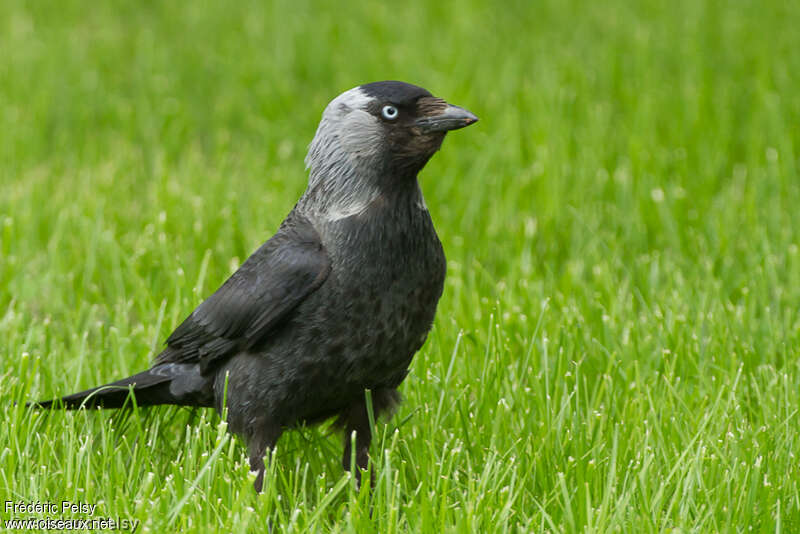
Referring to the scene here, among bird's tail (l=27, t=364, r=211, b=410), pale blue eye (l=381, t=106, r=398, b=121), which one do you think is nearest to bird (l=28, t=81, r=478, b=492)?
pale blue eye (l=381, t=106, r=398, b=121)

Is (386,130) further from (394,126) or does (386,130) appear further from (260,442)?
(260,442)

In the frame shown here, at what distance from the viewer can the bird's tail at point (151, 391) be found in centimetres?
376

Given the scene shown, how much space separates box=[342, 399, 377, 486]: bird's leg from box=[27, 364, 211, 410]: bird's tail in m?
0.54

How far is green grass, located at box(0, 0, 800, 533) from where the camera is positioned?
11.0ft

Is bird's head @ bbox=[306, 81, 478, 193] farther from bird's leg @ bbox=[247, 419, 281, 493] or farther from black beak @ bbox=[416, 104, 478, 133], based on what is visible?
bird's leg @ bbox=[247, 419, 281, 493]

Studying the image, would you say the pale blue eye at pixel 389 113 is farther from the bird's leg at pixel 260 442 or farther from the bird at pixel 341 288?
the bird's leg at pixel 260 442

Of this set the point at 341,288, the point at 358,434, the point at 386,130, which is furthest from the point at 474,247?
the point at 341,288

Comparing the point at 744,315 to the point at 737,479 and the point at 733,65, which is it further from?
the point at 733,65

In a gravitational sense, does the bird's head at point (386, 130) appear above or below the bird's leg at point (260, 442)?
above

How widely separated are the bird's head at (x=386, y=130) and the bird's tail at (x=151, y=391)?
93 cm

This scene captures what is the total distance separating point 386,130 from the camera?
11.3 ft

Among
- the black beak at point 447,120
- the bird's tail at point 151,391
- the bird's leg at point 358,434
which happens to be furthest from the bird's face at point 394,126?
the bird's tail at point 151,391

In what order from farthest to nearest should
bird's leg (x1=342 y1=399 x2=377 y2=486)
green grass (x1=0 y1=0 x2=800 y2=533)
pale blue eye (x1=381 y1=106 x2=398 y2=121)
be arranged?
1. bird's leg (x1=342 y1=399 x2=377 y2=486)
2. pale blue eye (x1=381 y1=106 x2=398 y2=121)
3. green grass (x1=0 y1=0 x2=800 y2=533)

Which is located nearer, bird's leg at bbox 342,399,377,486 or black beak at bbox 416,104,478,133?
black beak at bbox 416,104,478,133
